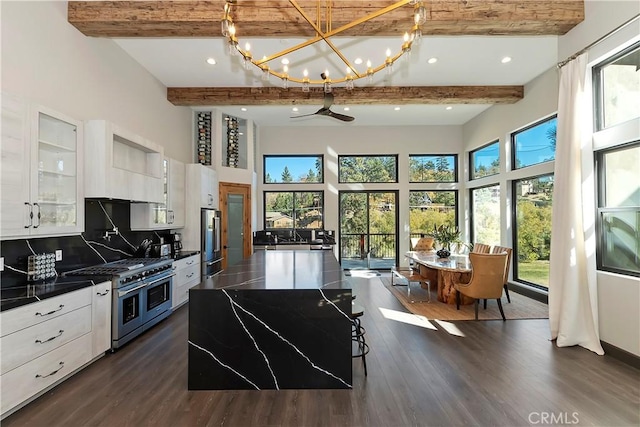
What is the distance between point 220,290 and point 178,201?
11.3 ft

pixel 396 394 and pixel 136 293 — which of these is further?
pixel 136 293

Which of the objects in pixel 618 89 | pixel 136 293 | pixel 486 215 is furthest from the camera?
pixel 486 215

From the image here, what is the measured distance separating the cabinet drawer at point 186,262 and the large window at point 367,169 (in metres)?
4.27

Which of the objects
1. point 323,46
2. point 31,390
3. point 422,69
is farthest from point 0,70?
point 422,69

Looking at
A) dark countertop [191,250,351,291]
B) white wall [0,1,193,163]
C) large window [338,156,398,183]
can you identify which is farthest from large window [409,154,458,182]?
white wall [0,1,193,163]

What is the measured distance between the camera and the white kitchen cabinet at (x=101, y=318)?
3023mm

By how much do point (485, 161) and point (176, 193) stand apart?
679cm

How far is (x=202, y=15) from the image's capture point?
347 cm

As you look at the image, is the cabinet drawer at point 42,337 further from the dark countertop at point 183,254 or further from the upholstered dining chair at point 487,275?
the upholstered dining chair at point 487,275

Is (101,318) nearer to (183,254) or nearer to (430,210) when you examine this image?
(183,254)

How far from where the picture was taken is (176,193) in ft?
17.5

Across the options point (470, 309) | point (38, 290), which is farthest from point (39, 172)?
point (470, 309)

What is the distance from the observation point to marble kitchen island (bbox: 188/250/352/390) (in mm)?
2555

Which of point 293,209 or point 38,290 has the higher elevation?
point 293,209
